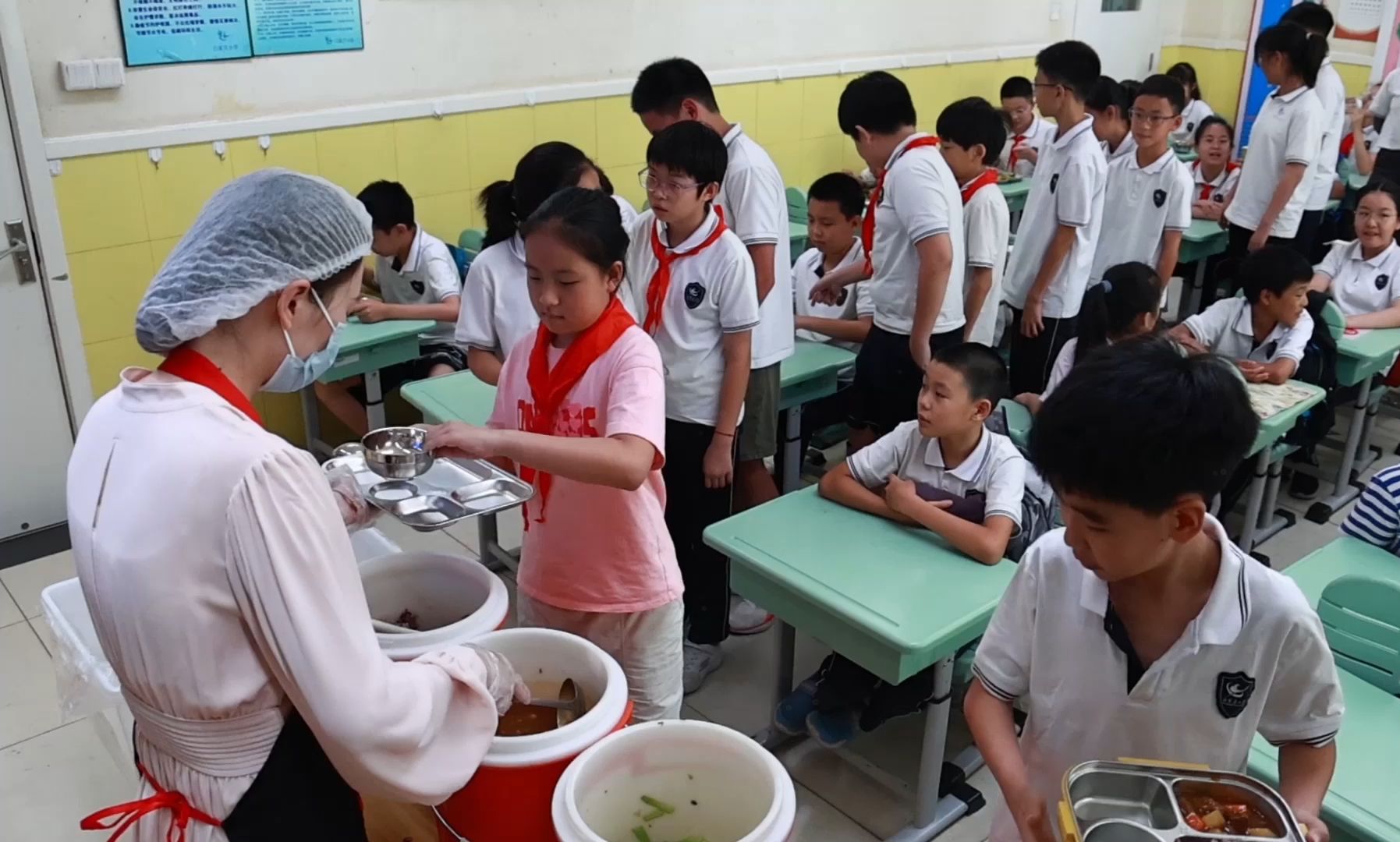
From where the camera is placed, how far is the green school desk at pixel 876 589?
1.88 metres

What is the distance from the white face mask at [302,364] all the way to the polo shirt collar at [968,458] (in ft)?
4.71

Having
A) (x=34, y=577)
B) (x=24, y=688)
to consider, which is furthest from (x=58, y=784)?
(x=34, y=577)

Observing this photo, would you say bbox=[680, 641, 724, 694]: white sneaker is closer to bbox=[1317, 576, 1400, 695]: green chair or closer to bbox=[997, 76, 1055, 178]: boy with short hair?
bbox=[1317, 576, 1400, 695]: green chair

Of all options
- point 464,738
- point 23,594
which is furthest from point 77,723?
point 464,738

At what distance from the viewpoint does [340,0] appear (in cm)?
376

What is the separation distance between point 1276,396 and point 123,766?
124 inches

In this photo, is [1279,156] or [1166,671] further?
[1279,156]

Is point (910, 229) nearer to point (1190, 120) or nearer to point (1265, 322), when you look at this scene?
point (1265, 322)

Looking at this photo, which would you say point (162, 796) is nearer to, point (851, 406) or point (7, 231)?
point (851, 406)

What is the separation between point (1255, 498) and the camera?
3.38 m

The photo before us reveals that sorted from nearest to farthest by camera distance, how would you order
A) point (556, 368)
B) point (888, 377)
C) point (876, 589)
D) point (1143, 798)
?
point (1143, 798) → point (556, 368) → point (876, 589) → point (888, 377)

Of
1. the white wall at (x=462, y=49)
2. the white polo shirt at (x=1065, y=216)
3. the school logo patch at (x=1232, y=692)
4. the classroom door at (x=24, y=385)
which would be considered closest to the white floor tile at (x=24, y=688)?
the classroom door at (x=24, y=385)

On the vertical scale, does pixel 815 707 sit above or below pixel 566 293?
below

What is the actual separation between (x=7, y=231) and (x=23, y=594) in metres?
1.14
